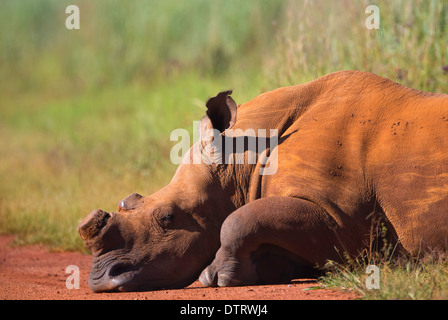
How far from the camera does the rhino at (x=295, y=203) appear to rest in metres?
4.66

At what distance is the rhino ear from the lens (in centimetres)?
503

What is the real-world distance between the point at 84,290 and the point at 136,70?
11.9 m

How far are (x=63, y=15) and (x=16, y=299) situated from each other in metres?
15.3

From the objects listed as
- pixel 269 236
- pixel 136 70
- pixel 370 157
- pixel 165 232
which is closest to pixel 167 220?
pixel 165 232

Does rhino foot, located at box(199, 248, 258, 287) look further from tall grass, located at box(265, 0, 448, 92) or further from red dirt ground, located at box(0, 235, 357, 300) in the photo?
tall grass, located at box(265, 0, 448, 92)

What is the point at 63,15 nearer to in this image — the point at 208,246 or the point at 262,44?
the point at 262,44

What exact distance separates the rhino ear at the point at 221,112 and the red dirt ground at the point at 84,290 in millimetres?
1154

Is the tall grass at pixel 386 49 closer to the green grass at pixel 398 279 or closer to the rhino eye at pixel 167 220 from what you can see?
the green grass at pixel 398 279

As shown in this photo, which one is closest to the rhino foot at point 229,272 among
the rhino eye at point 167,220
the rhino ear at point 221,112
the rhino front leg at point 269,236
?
the rhino front leg at point 269,236

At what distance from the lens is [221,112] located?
16.8 ft

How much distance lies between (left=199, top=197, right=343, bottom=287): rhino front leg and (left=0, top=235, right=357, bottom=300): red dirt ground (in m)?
0.13

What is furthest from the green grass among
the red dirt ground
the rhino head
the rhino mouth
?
the rhino mouth

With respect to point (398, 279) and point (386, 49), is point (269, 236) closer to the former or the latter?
point (398, 279)

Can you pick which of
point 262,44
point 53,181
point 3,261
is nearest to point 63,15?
point 262,44
